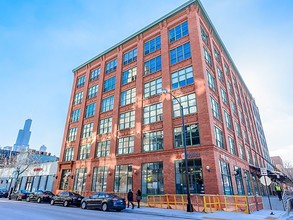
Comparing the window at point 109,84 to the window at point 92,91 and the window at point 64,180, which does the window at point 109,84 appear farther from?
the window at point 64,180

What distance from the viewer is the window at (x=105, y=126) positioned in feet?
99.3

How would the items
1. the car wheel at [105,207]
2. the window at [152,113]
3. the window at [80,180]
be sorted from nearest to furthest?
the car wheel at [105,207]
the window at [152,113]
the window at [80,180]

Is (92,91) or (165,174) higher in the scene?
(92,91)

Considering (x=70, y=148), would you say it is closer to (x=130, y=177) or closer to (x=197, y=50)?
(x=130, y=177)

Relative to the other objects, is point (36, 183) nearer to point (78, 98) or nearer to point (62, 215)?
point (78, 98)

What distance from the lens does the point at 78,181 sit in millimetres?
30422

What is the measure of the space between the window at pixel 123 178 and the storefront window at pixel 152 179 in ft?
7.05

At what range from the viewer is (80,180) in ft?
98.9

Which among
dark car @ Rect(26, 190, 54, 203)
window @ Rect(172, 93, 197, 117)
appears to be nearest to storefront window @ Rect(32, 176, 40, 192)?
dark car @ Rect(26, 190, 54, 203)

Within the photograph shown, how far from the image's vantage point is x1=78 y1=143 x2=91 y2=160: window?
103 feet

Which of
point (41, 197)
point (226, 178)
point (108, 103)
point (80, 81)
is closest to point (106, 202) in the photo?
point (226, 178)

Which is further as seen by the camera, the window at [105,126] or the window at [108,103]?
the window at [108,103]

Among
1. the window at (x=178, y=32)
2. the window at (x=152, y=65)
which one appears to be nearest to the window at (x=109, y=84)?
the window at (x=152, y=65)

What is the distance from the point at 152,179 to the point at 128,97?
40.6 ft
